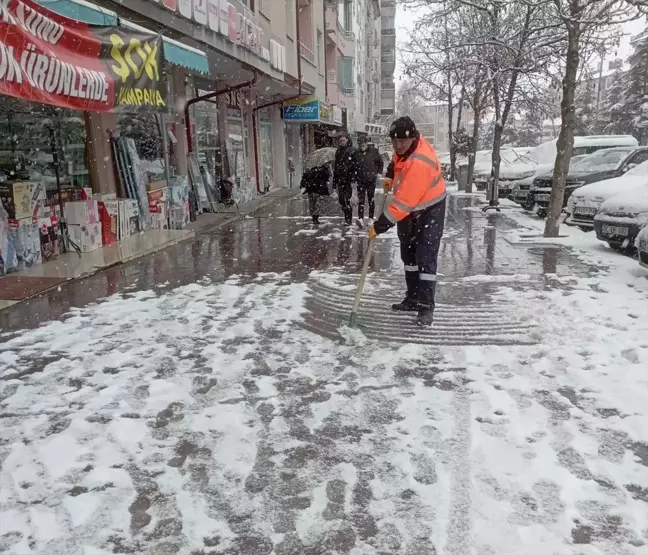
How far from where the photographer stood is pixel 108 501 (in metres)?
2.85

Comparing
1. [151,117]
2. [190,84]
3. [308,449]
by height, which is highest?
[190,84]

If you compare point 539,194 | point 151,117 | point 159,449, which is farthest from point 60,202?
point 539,194

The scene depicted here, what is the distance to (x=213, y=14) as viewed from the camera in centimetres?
1186

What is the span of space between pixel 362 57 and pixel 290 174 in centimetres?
2508

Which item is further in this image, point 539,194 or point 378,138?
point 378,138

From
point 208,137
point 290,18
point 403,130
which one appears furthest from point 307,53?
point 403,130

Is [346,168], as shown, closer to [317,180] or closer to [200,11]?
[317,180]

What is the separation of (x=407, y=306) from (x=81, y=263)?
4.85 m

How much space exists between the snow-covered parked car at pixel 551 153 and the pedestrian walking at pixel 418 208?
394 inches

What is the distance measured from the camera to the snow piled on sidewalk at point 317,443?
261 centimetres

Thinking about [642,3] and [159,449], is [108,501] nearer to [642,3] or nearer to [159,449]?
[159,449]

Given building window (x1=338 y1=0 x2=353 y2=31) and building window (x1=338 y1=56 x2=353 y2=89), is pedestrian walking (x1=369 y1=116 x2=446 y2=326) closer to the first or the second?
building window (x1=338 y1=56 x2=353 y2=89)

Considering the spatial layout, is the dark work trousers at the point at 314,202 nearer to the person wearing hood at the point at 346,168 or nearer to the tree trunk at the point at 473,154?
the person wearing hood at the point at 346,168

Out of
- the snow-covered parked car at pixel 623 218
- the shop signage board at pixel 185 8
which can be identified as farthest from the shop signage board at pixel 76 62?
the snow-covered parked car at pixel 623 218
